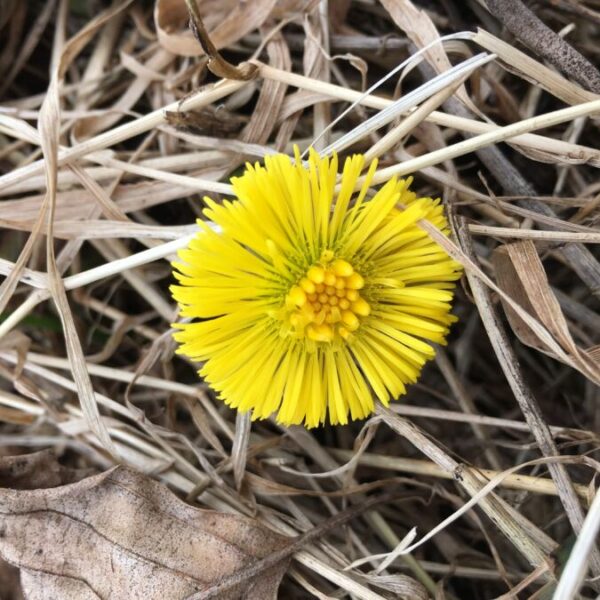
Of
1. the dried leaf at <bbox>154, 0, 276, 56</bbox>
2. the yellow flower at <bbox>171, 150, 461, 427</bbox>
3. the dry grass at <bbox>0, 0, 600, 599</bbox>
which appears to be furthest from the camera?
the dried leaf at <bbox>154, 0, 276, 56</bbox>

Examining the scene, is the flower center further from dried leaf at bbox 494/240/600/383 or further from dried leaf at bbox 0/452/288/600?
dried leaf at bbox 0/452/288/600

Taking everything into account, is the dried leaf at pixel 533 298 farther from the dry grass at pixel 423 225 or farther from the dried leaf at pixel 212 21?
the dried leaf at pixel 212 21

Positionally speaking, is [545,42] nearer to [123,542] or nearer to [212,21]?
[212,21]

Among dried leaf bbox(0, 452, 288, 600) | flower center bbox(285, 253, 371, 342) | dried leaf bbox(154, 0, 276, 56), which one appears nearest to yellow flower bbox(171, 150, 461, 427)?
flower center bbox(285, 253, 371, 342)

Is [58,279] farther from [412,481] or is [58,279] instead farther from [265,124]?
[412,481]

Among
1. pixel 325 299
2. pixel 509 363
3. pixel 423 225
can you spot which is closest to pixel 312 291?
pixel 325 299

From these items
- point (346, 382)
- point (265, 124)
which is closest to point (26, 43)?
point (265, 124)
